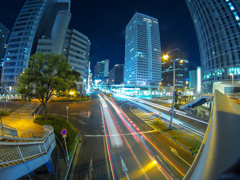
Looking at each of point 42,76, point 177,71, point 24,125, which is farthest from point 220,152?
point 177,71

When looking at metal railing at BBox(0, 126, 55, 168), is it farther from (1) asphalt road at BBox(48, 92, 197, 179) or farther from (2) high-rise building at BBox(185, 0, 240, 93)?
(2) high-rise building at BBox(185, 0, 240, 93)

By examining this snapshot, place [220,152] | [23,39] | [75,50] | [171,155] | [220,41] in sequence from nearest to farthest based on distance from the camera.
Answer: [220,152]
[171,155]
[220,41]
[23,39]
[75,50]

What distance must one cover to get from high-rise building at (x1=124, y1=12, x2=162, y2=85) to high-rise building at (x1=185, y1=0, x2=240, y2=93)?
67.5 m

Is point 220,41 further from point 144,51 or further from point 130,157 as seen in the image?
point 144,51

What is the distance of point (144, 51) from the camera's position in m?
116

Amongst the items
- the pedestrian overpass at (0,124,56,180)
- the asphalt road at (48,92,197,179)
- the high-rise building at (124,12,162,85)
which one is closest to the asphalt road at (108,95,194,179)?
the asphalt road at (48,92,197,179)

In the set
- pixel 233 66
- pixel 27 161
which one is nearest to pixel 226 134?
pixel 27 161

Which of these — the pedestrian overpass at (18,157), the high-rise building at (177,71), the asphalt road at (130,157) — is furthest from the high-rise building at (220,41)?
the high-rise building at (177,71)

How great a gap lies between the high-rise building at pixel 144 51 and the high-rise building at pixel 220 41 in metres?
67.5

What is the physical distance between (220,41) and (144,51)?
8072cm

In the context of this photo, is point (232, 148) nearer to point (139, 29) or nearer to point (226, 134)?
point (226, 134)

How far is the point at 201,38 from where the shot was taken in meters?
49.8

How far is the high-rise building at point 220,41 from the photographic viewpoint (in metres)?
36.2

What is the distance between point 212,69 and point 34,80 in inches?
2293
